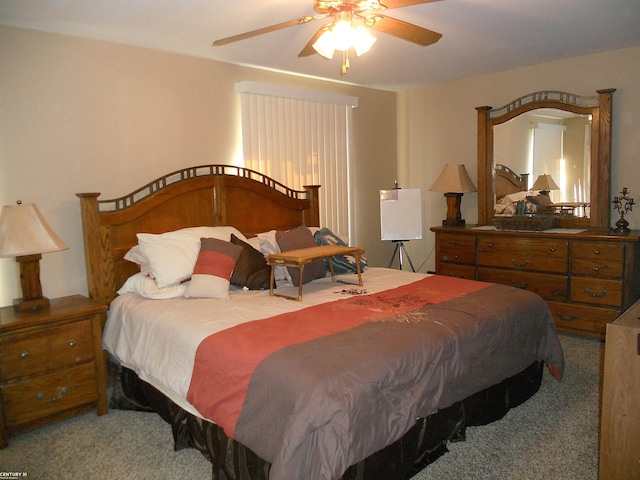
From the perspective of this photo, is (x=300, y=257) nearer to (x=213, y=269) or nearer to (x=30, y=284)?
(x=213, y=269)

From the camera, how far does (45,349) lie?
256 cm

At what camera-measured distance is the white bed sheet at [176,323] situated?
2291 millimetres

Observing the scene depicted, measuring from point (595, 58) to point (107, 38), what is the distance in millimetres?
3861

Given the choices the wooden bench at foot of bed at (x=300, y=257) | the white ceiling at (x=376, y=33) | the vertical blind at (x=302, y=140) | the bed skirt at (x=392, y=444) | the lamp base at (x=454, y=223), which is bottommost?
the bed skirt at (x=392, y=444)

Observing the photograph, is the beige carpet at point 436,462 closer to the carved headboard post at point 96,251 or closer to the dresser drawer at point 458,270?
the carved headboard post at point 96,251

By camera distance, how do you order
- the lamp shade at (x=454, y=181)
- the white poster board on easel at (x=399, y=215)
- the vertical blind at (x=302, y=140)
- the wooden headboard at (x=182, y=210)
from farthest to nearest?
1. the white poster board on easel at (x=399, y=215)
2. the lamp shade at (x=454, y=181)
3. the vertical blind at (x=302, y=140)
4. the wooden headboard at (x=182, y=210)

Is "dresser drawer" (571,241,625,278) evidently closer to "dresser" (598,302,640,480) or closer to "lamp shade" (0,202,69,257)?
"dresser" (598,302,640,480)

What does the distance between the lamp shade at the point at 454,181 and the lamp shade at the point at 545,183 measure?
590 mm

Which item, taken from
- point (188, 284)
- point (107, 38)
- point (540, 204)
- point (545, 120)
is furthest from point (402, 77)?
point (188, 284)

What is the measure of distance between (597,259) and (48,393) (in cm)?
389

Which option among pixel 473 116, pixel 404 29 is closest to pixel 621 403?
pixel 404 29

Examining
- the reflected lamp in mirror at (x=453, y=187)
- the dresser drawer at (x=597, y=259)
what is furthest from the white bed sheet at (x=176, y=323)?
the reflected lamp in mirror at (x=453, y=187)

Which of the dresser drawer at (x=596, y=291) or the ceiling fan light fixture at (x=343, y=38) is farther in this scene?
the dresser drawer at (x=596, y=291)

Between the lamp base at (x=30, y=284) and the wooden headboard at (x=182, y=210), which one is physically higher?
the wooden headboard at (x=182, y=210)
